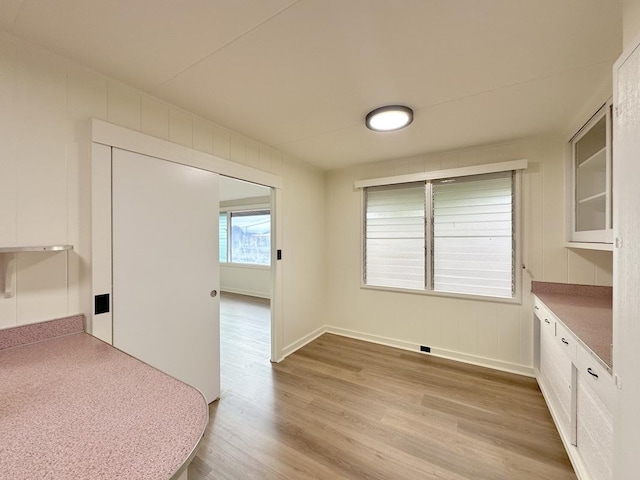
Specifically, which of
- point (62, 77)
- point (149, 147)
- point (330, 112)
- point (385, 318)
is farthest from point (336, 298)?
point (62, 77)

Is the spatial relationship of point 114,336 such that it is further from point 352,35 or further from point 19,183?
point 352,35

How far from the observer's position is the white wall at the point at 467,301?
8.23 ft

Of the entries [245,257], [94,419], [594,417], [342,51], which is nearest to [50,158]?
[94,419]

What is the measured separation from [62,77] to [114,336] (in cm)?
150

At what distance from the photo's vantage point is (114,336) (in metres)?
1.62

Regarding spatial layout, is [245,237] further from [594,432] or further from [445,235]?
[594,432]

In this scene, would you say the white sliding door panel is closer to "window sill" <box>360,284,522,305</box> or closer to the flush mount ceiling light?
the flush mount ceiling light

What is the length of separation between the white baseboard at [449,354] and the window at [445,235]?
0.68m

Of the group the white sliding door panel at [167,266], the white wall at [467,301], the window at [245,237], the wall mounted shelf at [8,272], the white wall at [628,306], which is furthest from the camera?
the window at [245,237]

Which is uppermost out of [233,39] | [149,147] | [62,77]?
[233,39]

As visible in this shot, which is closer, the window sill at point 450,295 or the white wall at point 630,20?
the white wall at point 630,20

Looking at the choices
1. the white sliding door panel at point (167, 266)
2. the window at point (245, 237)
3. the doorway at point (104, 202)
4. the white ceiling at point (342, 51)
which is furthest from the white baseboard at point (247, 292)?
the white ceiling at point (342, 51)

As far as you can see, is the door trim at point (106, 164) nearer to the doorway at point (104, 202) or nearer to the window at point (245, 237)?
the doorway at point (104, 202)

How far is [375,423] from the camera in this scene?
1.97 m
